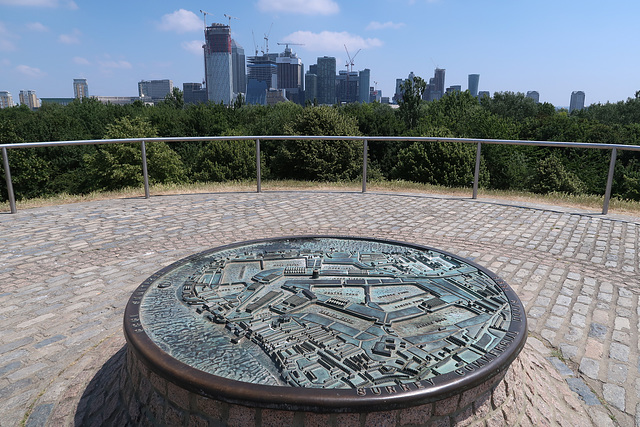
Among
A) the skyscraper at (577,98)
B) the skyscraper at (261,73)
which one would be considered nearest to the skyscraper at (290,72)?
the skyscraper at (261,73)

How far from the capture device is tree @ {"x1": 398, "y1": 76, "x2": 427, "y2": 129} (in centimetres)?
4122

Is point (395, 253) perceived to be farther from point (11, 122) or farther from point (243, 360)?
point (11, 122)

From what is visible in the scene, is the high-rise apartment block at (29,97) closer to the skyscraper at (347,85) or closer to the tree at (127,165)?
the skyscraper at (347,85)

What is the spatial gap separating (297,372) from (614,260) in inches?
192

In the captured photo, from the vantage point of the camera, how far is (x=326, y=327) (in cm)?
254

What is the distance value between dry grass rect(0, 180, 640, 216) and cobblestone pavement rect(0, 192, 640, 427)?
0.68 metres

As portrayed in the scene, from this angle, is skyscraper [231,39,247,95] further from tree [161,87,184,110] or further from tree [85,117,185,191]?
tree [85,117,185,191]

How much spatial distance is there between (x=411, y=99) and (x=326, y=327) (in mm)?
41297

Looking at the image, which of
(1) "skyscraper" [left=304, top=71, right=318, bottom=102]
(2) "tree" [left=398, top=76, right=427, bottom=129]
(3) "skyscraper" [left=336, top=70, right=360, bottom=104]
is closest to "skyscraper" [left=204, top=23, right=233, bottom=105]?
(1) "skyscraper" [left=304, top=71, right=318, bottom=102]

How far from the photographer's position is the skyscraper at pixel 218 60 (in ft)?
342

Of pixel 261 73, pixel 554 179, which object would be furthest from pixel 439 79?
pixel 554 179

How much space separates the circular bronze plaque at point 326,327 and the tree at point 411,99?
39.7 meters

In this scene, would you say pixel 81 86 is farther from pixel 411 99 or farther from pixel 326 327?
pixel 326 327

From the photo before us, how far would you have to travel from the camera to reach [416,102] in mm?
41625
